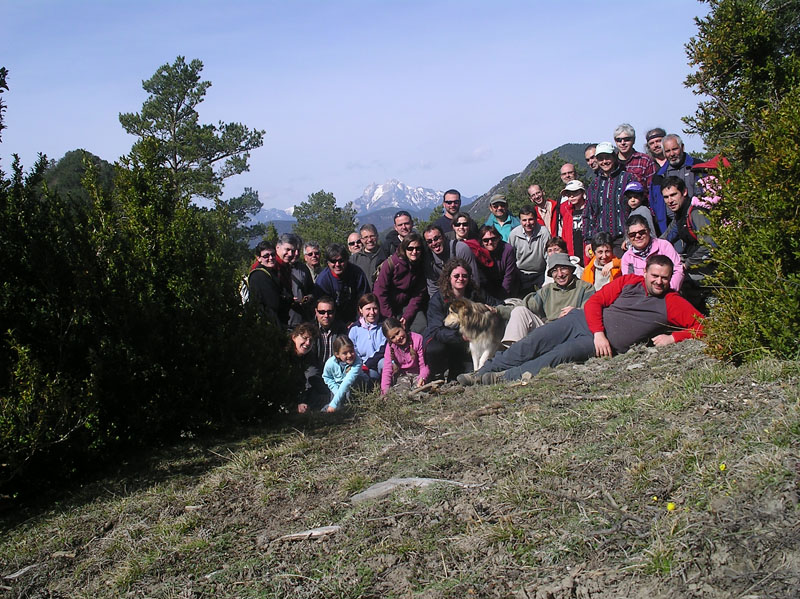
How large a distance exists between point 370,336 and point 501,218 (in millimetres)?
3212

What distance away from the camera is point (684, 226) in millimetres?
7746

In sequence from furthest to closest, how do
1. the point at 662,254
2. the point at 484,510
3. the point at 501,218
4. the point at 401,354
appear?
the point at 501,218 → the point at 401,354 → the point at 662,254 → the point at 484,510

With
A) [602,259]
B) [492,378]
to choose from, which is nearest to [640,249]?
[602,259]

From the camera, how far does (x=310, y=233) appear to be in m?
44.5

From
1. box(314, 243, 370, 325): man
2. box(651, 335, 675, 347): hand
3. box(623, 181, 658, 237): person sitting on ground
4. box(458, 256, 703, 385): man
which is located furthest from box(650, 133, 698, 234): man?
box(314, 243, 370, 325): man

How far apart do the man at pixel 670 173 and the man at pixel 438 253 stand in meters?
2.30

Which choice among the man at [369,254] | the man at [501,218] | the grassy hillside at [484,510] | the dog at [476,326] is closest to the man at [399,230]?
the man at [369,254]

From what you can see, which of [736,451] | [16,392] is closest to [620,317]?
[736,451]

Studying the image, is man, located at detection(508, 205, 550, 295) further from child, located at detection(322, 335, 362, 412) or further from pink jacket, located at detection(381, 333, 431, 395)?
child, located at detection(322, 335, 362, 412)

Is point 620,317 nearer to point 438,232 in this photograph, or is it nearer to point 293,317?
point 438,232

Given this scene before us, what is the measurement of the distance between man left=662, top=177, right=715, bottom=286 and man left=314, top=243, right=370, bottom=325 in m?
3.85

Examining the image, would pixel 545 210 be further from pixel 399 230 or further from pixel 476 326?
pixel 476 326

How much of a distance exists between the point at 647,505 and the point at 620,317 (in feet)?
13.5

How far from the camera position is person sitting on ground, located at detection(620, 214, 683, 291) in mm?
7391
